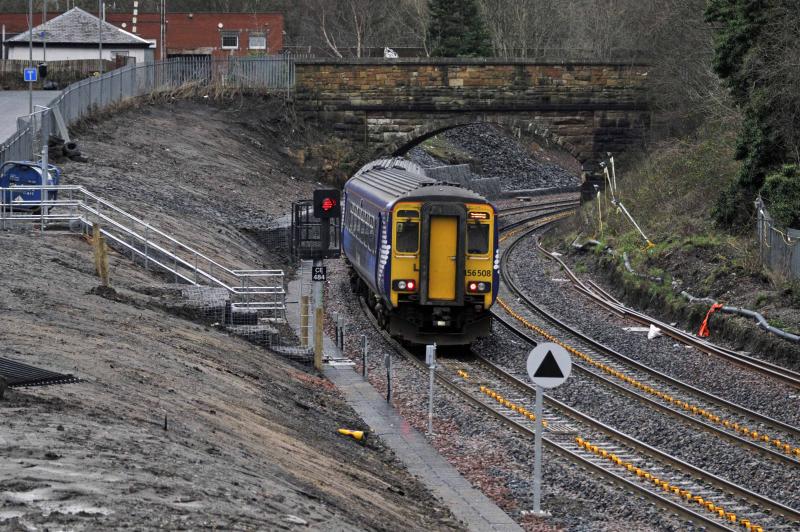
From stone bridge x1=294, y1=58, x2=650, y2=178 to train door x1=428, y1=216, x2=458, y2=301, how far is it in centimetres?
2878

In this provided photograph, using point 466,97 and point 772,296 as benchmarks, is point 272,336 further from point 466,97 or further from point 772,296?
point 466,97

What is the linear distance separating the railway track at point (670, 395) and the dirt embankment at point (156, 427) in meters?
5.17

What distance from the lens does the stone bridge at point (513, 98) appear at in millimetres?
53438

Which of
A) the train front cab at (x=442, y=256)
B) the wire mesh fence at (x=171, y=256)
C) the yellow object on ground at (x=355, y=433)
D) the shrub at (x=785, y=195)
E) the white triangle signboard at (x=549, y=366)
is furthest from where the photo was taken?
the shrub at (x=785, y=195)

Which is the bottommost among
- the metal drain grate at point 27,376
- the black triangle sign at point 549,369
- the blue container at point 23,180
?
the black triangle sign at point 549,369

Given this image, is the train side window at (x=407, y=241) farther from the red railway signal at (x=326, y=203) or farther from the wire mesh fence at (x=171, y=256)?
the red railway signal at (x=326, y=203)

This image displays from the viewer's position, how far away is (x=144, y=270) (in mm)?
27625

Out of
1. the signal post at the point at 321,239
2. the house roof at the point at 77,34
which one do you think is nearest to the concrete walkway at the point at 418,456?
the signal post at the point at 321,239

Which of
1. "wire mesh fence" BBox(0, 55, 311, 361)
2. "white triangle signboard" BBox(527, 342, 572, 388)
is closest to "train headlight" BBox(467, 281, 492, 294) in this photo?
"wire mesh fence" BBox(0, 55, 311, 361)

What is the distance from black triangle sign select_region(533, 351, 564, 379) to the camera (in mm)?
15930

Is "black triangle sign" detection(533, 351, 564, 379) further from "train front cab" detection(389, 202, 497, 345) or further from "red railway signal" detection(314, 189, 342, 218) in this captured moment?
"train front cab" detection(389, 202, 497, 345)

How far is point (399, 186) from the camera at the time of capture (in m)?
27.5

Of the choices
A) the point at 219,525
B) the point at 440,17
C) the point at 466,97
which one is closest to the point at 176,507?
the point at 219,525

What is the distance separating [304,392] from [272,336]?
3.64 metres
